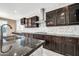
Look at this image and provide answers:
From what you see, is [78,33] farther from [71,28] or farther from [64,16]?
[64,16]

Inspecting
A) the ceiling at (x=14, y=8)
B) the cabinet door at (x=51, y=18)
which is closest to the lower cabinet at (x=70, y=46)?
the ceiling at (x=14, y=8)

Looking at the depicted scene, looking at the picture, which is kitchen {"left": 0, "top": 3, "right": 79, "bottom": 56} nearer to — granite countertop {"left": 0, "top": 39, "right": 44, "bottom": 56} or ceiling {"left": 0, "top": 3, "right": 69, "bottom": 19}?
ceiling {"left": 0, "top": 3, "right": 69, "bottom": 19}

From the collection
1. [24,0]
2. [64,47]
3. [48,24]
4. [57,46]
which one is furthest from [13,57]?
[48,24]

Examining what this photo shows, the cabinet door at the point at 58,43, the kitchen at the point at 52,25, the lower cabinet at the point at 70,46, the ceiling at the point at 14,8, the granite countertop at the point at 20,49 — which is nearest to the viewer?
the granite countertop at the point at 20,49

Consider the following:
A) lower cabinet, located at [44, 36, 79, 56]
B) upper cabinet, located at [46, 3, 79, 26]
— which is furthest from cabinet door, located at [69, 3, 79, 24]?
lower cabinet, located at [44, 36, 79, 56]

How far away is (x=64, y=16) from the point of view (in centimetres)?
331

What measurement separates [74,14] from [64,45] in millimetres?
936

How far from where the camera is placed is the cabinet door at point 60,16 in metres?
3.35

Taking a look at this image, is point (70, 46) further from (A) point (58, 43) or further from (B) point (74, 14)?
(B) point (74, 14)

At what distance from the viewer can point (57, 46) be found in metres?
3.39

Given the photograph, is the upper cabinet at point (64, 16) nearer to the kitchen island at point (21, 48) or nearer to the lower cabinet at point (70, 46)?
the lower cabinet at point (70, 46)

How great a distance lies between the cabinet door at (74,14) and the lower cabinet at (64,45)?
1.90 ft

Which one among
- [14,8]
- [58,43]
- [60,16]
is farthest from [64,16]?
[14,8]

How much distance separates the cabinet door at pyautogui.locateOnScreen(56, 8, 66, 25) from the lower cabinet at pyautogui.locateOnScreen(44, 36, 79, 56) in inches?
23.9
